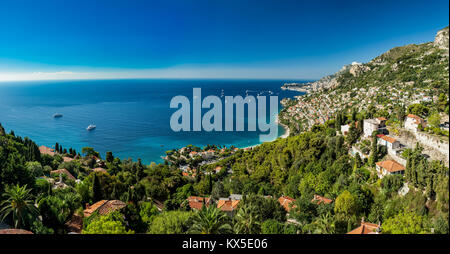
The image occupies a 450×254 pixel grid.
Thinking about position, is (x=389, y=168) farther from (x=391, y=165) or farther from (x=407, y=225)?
(x=407, y=225)

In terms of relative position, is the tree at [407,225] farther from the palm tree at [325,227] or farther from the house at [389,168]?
the house at [389,168]

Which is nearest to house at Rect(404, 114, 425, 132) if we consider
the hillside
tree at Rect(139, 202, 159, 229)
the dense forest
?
the dense forest

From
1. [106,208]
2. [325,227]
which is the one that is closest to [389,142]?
[325,227]

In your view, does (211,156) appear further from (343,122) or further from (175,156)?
(343,122)

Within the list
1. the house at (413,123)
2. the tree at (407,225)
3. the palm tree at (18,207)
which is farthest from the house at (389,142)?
the palm tree at (18,207)

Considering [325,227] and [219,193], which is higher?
[325,227]
